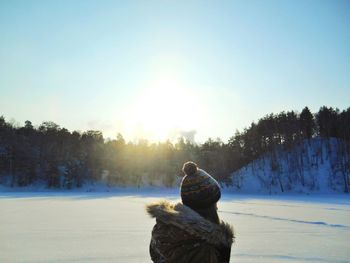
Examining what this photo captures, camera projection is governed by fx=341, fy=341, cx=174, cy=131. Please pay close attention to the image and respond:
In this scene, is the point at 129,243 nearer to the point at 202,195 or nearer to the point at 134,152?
the point at 202,195

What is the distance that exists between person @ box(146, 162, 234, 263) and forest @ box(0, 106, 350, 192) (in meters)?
64.3

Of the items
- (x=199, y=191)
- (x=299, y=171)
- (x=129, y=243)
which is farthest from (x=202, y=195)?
(x=299, y=171)

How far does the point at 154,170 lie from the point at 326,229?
254ft

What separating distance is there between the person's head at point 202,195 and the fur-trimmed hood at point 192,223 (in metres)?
0.10

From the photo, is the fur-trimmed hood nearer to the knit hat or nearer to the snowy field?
the knit hat

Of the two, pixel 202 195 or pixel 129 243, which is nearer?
pixel 202 195

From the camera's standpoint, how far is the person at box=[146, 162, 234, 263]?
7.86 ft

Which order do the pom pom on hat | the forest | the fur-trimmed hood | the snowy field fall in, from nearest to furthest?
1. the fur-trimmed hood
2. the pom pom on hat
3. the snowy field
4. the forest

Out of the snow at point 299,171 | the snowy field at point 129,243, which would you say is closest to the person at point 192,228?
the snowy field at point 129,243

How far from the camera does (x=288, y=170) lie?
69000 millimetres

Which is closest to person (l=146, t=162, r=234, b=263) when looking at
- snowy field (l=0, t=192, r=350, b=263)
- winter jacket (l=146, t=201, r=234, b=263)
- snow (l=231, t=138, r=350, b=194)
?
winter jacket (l=146, t=201, r=234, b=263)

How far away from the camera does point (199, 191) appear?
254cm

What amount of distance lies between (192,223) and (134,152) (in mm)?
87720

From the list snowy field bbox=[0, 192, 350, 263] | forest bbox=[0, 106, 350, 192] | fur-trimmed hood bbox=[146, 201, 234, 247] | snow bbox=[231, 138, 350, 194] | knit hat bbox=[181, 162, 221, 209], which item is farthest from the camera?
forest bbox=[0, 106, 350, 192]
